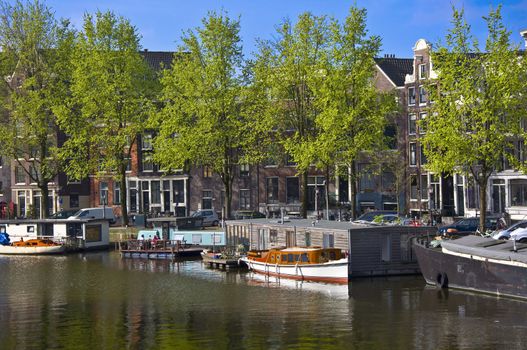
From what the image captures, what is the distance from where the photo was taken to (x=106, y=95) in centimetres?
8300

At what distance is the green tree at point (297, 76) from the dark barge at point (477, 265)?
20.5 metres

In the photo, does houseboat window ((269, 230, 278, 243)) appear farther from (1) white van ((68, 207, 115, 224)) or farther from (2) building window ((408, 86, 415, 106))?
(2) building window ((408, 86, 415, 106))

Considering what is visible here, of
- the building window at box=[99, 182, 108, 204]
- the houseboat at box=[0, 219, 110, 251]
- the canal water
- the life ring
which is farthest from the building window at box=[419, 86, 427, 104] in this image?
the building window at box=[99, 182, 108, 204]

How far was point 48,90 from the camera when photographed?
8556 centimetres

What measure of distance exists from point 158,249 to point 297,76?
1806cm

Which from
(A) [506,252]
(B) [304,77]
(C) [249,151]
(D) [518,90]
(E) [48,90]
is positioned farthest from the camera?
(E) [48,90]

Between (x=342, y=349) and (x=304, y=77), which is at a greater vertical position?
(x=304, y=77)

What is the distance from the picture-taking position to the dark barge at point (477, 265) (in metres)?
45.9

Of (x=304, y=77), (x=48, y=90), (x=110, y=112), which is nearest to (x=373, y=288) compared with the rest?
(x=304, y=77)

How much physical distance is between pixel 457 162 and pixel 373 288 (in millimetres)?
13841

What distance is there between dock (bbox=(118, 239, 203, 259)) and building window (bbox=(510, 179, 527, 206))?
2871cm

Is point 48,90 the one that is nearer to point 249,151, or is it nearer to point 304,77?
point 249,151

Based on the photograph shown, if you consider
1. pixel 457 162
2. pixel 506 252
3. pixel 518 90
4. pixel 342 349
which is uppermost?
pixel 518 90

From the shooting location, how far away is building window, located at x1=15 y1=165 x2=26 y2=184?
106562 mm
